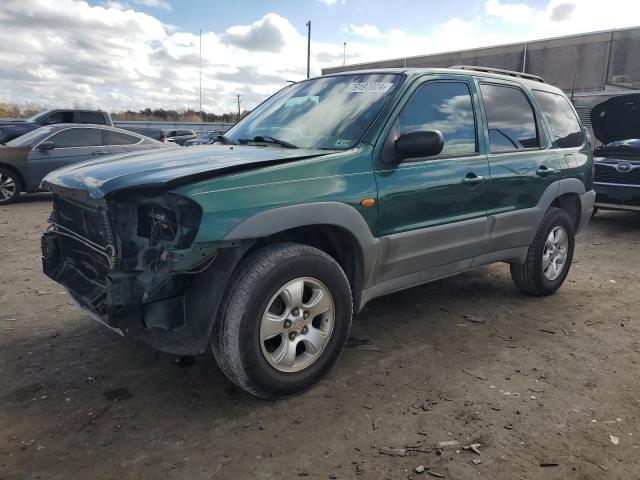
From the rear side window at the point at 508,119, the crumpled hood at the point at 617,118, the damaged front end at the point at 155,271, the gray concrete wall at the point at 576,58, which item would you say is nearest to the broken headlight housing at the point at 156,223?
the damaged front end at the point at 155,271

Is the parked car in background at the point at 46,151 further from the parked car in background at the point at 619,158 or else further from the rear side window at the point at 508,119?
the parked car in background at the point at 619,158

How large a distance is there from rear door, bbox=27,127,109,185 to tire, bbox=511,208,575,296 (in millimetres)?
8309

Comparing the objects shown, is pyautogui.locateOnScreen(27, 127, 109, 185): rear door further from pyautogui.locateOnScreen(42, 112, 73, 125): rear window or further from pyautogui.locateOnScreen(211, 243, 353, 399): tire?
pyautogui.locateOnScreen(211, 243, 353, 399): tire

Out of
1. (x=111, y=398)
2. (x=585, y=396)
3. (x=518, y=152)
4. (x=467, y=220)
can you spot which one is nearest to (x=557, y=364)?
(x=585, y=396)

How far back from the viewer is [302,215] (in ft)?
9.48

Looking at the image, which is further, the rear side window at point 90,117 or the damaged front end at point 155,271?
the rear side window at point 90,117

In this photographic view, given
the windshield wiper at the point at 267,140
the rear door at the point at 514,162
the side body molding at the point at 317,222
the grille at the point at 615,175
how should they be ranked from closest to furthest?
the side body molding at the point at 317,222, the windshield wiper at the point at 267,140, the rear door at the point at 514,162, the grille at the point at 615,175

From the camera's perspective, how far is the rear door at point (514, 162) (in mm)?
4109

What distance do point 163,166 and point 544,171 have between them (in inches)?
128

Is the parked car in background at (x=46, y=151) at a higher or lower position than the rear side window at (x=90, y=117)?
lower

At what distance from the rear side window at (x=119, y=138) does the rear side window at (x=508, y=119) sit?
834cm

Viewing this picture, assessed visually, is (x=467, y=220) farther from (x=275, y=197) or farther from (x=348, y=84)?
(x=275, y=197)

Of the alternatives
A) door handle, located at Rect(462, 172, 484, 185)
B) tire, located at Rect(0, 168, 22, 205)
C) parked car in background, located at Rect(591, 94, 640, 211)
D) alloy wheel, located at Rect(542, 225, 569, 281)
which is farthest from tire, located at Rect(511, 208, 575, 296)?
tire, located at Rect(0, 168, 22, 205)

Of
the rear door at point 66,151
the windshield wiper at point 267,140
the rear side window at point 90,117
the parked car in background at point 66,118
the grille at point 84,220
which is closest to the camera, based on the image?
the grille at point 84,220
